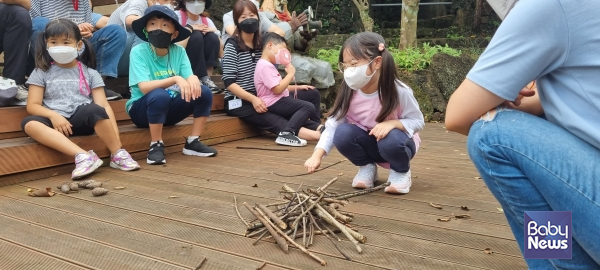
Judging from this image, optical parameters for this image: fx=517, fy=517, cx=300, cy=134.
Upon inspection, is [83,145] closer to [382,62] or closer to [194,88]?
[194,88]

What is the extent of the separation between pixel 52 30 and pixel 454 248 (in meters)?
2.68

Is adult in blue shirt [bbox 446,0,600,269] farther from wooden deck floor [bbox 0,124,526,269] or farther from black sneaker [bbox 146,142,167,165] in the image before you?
black sneaker [bbox 146,142,167,165]

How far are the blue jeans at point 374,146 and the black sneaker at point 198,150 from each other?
56.9 inches

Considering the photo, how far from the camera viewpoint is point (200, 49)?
182 inches

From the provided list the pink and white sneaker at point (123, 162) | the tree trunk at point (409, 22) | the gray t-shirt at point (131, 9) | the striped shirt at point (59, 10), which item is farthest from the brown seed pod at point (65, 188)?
the tree trunk at point (409, 22)

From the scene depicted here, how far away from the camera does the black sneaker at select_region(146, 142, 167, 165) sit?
356 cm

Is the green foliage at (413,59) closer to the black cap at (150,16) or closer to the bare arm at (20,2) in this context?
the black cap at (150,16)

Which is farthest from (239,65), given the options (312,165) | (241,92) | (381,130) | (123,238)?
(123,238)

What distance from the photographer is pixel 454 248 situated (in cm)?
190

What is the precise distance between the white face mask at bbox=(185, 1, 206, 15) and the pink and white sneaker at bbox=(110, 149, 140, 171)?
173 cm

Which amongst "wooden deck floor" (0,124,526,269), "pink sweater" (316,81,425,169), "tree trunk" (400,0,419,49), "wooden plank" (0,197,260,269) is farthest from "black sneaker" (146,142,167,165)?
"tree trunk" (400,0,419,49)

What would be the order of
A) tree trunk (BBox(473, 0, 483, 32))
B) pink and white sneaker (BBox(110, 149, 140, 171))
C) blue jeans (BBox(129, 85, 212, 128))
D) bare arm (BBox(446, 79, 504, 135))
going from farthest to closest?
tree trunk (BBox(473, 0, 483, 32))
blue jeans (BBox(129, 85, 212, 128))
pink and white sneaker (BBox(110, 149, 140, 171))
bare arm (BBox(446, 79, 504, 135))

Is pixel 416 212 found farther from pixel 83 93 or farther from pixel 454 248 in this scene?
pixel 83 93

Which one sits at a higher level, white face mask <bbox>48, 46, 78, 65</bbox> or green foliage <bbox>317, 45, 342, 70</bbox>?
white face mask <bbox>48, 46, 78, 65</bbox>
